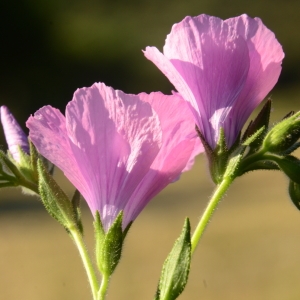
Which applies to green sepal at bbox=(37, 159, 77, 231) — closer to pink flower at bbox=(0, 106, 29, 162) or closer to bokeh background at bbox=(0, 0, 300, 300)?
pink flower at bbox=(0, 106, 29, 162)

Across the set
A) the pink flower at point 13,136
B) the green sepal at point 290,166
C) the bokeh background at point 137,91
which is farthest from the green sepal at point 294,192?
the bokeh background at point 137,91

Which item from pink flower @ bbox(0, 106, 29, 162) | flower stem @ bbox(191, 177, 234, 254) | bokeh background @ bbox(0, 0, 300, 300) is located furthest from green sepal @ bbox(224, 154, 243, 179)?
bokeh background @ bbox(0, 0, 300, 300)

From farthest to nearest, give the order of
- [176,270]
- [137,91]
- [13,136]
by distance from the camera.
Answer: [137,91] < [13,136] < [176,270]

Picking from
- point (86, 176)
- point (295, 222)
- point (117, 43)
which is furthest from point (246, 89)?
point (117, 43)

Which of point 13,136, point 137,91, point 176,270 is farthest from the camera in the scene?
point 137,91

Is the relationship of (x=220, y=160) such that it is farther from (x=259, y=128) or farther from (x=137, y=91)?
(x=137, y=91)

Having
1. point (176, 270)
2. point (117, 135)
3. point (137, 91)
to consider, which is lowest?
point (176, 270)

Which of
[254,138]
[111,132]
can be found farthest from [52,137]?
[254,138]
